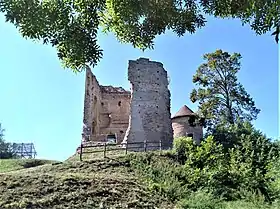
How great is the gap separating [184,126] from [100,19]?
3042 centimetres

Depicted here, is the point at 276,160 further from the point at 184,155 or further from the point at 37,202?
the point at 37,202

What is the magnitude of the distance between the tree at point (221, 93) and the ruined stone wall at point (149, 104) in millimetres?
2628

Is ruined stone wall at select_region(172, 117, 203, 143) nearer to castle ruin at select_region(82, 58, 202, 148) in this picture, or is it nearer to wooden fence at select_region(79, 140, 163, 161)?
castle ruin at select_region(82, 58, 202, 148)

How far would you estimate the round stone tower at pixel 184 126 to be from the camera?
3662 centimetres

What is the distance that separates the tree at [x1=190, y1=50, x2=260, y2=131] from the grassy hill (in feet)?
42.0

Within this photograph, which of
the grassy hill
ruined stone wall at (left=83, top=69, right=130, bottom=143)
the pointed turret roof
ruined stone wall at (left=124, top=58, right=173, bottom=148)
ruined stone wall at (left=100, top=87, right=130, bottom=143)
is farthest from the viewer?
ruined stone wall at (left=100, top=87, right=130, bottom=143)

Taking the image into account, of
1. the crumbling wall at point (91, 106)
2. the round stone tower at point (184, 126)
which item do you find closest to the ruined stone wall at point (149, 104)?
the round stone tower at point (184, 126)

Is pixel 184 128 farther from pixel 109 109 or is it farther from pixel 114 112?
pixel 109 109

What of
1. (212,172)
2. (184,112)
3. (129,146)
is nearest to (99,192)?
(212,172)

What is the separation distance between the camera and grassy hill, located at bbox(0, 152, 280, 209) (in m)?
15.9

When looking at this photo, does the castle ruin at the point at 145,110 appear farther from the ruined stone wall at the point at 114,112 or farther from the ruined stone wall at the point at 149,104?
the ruined stone wall at the point at 114,112

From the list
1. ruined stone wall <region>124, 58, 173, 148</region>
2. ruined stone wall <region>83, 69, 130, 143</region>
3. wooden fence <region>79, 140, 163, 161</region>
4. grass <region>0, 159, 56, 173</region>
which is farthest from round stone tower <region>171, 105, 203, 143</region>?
grass <region>0, 159, 56, 173</region>

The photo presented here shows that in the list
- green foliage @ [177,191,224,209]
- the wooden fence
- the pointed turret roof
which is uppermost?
the pointed turret roof

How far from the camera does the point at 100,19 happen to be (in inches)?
288
